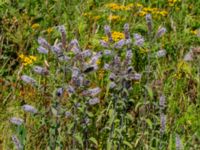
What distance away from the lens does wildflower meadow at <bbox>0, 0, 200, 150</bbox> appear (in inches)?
111

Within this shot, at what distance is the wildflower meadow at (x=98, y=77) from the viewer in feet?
9.21

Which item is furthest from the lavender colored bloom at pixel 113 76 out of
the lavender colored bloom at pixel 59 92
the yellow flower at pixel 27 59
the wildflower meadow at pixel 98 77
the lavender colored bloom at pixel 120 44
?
the yellow flower at pixel 27 59

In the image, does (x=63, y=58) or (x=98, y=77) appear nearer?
(x=63, y=58)

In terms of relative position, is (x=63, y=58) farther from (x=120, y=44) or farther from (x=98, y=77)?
(x=98, y=77)

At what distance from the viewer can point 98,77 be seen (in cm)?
378

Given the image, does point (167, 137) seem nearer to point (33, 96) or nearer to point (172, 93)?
point (172, 93)

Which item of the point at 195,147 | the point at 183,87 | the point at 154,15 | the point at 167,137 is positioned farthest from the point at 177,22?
the point at 195,147

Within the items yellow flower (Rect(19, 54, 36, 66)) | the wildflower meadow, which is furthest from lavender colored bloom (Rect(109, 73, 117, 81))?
yellow flower (Rect(19, 54, 36, 66))

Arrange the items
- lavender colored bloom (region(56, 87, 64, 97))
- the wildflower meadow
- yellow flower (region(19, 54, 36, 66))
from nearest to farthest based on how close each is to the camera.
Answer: lavender colored bloom (region(56, 87, 64, 97))
the wildflower meadow
yellow flower (region(19, 54, 36, 66))

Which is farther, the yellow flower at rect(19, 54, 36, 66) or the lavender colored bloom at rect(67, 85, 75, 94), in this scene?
the yellow flower at rect(19, 54, 36, 66)

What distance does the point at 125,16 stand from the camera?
464 centimetres

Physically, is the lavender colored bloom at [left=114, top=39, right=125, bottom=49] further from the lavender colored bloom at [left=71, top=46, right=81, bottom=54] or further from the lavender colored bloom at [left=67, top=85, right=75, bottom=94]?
the lavender colored bloom at [left=67, top=85, right=75, bottom=94]

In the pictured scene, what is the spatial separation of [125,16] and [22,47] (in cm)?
88

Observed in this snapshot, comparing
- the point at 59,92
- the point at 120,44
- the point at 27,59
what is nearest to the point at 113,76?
the point at 120,44
